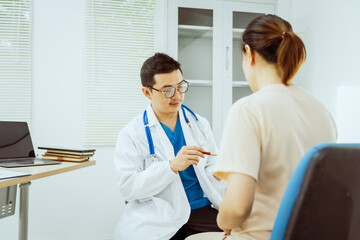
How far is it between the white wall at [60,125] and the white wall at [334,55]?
2055 mm

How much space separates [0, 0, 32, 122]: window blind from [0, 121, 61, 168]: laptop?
855mm

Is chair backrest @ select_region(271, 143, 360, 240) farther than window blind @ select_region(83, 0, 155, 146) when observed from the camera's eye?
No

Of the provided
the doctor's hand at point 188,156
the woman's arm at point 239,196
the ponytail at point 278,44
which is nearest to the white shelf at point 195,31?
the doctor's hand at point 188,156

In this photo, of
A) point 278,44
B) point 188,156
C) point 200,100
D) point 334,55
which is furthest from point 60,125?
point 334,55

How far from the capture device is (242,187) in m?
0.75

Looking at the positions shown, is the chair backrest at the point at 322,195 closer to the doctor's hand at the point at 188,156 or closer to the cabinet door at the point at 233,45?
the doctor's hand at the point at 188,156

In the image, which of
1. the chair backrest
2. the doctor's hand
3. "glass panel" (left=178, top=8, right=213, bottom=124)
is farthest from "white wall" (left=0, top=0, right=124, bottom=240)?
the chair backrest

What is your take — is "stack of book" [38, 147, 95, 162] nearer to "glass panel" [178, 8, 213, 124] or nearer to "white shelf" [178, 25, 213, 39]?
"glass panel" [178, 8, 213, 124]

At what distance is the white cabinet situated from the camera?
2902mm

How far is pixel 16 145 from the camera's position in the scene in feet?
5.93

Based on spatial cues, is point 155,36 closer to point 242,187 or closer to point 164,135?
point 164,135

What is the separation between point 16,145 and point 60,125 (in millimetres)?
897

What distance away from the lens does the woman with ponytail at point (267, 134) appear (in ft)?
2.51

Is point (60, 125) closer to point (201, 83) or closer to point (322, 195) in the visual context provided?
point (201, 83)
